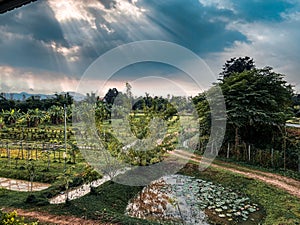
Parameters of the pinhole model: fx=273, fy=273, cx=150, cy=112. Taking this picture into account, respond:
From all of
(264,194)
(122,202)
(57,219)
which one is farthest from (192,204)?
(57,219)

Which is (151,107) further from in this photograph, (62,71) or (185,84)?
(62,71)

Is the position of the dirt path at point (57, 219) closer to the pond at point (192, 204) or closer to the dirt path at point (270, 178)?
the pond at point (192, 204)

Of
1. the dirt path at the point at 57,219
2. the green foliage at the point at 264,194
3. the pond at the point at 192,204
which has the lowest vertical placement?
the pond at the point at 192,204

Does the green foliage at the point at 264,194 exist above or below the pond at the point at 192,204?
above

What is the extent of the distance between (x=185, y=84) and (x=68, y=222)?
3.75m

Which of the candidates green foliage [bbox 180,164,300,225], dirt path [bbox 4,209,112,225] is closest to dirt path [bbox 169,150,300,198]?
green foliage [bbox 180,164,300,225]

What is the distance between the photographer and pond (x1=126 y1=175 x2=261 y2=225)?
15.9 ft

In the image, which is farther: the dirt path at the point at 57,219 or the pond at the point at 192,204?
the pond at the point at 192,204

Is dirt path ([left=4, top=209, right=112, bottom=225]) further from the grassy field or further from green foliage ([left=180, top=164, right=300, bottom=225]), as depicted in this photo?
green foliage ([left=180, top=164, right=300, bottom=225])

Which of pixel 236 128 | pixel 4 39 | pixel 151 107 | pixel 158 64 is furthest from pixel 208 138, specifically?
pixel 4 39

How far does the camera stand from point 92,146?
6.82 metres

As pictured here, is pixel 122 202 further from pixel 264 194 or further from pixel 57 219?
pixel 264 194

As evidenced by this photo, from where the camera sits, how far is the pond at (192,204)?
191 inches

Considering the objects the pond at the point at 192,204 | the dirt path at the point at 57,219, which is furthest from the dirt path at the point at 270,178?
the dirt path at the point at 57,219
